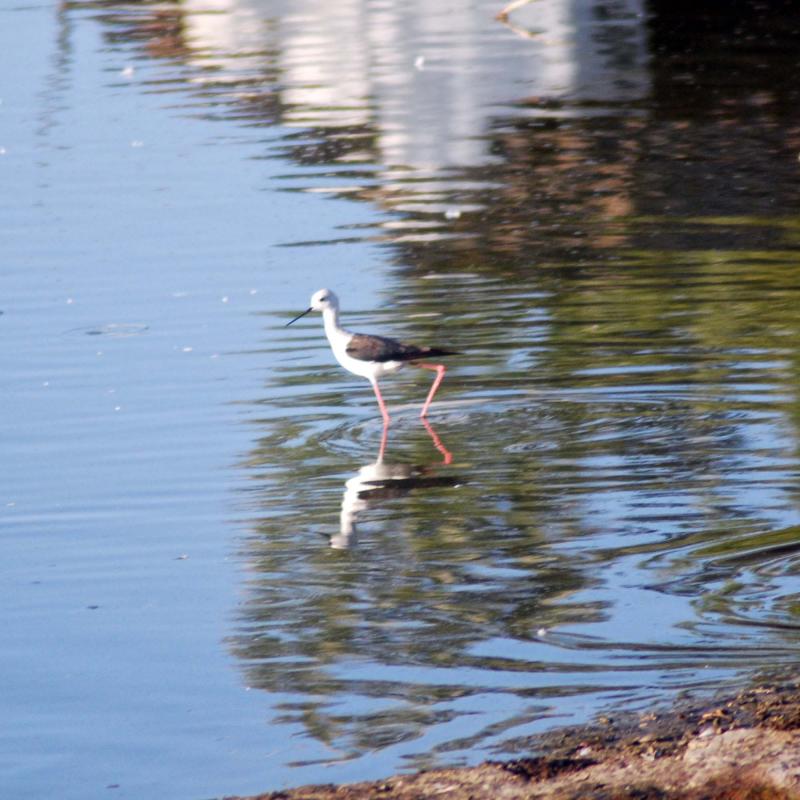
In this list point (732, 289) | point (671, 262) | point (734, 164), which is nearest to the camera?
point (732, 289)

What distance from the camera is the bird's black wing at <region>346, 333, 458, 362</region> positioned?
11.3 meters

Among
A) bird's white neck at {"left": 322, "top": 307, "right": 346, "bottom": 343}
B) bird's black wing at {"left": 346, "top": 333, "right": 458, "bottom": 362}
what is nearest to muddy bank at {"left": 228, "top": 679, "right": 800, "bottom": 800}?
bird's black wing at {"left": 346, "top": 333, "right": 458, "bottom": 362}

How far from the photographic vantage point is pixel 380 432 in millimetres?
11266

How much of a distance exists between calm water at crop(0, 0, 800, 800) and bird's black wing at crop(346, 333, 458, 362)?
17.0 inches

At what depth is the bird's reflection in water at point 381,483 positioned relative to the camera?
970 centimetres

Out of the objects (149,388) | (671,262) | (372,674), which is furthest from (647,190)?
(372,674)

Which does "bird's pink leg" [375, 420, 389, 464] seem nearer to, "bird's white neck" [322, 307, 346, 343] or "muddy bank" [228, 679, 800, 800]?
"bird's white neck" [322, 307, 346, 343]

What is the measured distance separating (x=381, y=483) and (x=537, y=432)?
1170 millimetres

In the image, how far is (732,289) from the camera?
14.0m

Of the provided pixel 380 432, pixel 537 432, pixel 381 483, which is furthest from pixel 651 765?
pixel 380 432

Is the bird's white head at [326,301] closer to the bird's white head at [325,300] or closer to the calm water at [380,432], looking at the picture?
the bird's white head at [325,300]

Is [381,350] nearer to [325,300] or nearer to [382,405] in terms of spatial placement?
[382,405]

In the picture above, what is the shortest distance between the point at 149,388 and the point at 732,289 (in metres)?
4.61

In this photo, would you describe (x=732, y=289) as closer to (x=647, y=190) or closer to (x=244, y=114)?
(x=647, y=190)
